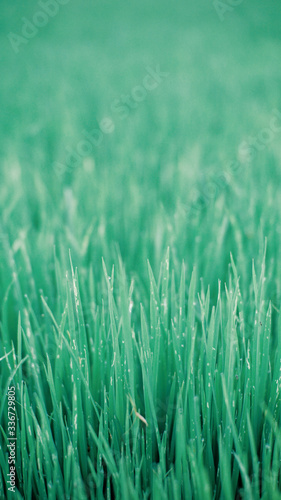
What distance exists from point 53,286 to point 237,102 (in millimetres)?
1508

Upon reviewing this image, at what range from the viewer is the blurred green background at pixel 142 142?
94 cm

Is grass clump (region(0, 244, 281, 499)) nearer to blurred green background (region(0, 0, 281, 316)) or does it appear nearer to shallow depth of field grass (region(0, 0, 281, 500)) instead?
shallow depth of field grass (region(0, 0, 281, 500))

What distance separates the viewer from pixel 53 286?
0.88 meters

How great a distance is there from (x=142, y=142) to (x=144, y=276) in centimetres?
89

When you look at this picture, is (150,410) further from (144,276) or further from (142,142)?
(142,142)

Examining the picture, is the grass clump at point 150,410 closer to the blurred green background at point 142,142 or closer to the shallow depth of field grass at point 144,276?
the shallow depth of field grass at point 144,276

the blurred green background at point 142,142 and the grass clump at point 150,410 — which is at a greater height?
the blurred green background at point 142,142

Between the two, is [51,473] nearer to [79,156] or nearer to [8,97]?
[79,156]

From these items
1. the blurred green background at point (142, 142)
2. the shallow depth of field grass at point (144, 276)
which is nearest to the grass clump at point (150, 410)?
the shallow depth of field grass at point (144, 276)

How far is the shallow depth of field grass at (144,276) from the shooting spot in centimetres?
54

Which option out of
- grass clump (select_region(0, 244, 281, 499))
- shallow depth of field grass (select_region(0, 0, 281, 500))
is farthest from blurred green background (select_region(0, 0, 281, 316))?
grass clump (select_region(0, 244, 281, 499))

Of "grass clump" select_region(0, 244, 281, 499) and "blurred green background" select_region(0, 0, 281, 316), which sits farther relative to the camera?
"blurred green background" select_region(0, 0, 281, 316)

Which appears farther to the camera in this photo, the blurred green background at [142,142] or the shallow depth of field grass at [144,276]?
the blurred green background at [142,142]

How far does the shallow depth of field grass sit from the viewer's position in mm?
536
